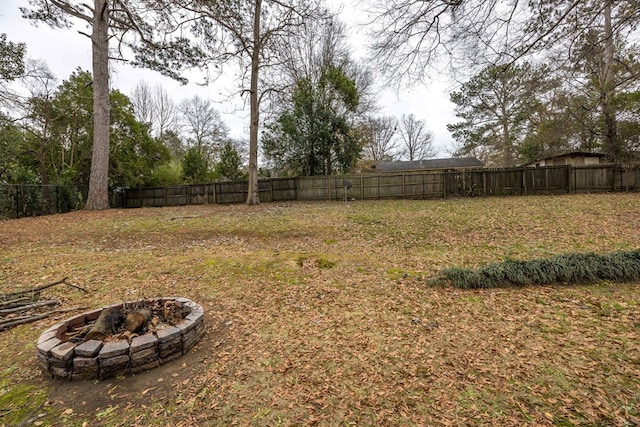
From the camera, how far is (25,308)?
3182mm

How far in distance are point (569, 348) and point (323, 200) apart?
43.7ft

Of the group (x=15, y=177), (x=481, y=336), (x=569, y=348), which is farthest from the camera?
(x=15, y=177)

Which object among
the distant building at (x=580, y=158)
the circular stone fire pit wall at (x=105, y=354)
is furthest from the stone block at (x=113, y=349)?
the distant building at (x=580, y=158)

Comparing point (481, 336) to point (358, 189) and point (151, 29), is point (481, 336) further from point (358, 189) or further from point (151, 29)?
point (151, 29)

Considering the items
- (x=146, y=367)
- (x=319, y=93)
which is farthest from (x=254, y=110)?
(x=146, y=367)

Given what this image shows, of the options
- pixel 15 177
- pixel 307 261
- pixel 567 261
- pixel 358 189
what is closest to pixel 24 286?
pixel 307 261

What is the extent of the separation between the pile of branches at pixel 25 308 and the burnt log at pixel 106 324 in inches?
44.5

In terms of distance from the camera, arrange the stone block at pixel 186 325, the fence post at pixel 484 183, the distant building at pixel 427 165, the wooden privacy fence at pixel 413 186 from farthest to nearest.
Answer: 1. the distant building at pixel 427 165
2. the fence post at pixel 484 183
3. the wooden privacy fence at pixel 413 186
4. the stone block at pixel 186 325

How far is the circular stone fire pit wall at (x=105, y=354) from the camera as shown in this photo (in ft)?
6.91

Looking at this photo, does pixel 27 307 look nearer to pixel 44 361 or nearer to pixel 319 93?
pixel 44 361

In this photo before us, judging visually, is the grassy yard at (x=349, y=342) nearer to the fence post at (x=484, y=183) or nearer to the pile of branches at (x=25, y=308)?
the pile of branches at (x=25, y=308)

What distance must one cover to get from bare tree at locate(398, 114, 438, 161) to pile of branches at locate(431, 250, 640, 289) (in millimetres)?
29056

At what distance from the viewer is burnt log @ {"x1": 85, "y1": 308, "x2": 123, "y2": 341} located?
7.60 feet

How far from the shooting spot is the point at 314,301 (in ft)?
11.3
